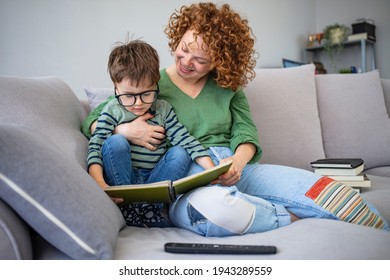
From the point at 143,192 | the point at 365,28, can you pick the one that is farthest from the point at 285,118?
the point at 365,28

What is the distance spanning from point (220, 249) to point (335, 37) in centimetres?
374

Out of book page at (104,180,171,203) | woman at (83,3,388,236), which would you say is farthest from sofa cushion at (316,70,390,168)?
book page at (104,180,171,203)

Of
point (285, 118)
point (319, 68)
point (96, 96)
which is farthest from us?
point (319, 68)

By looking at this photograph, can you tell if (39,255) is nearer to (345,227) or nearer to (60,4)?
(345,227)

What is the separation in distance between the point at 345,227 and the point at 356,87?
3.55ft

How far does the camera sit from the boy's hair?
3.64ft

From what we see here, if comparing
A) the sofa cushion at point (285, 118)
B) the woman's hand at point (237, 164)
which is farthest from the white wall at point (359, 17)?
the woman's hand at point (237, 164)

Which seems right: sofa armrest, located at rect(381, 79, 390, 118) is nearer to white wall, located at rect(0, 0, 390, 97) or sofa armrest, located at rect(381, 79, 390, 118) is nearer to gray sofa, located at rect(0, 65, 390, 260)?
gray sofa, located at rect(0, 65, 390, 260)

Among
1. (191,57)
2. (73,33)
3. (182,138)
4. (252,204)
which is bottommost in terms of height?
(252,204)

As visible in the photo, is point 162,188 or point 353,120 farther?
point 353,120

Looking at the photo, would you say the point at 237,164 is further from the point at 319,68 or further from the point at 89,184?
the point at 319,68

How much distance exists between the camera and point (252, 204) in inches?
39.1

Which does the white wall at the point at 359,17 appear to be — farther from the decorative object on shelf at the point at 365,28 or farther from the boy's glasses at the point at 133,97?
the boy's glasses at the point at 133,97

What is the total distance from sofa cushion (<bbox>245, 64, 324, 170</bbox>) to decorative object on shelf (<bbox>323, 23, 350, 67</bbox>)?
260 cm
